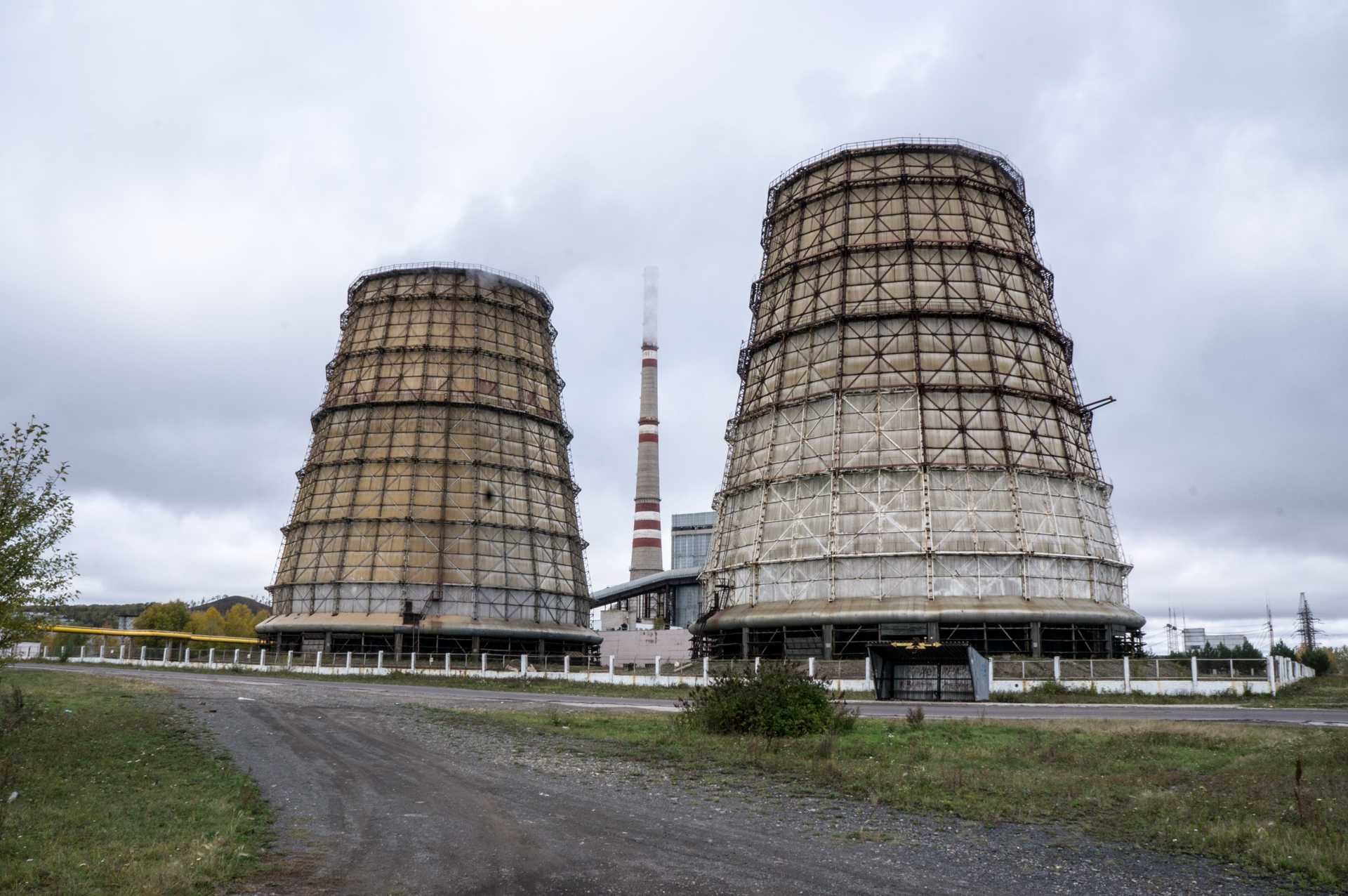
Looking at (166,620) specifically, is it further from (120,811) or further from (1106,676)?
(120,811)

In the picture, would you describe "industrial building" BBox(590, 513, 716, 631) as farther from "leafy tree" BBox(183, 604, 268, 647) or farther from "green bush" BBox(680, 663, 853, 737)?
"green bush" BBox(680, 663, 853, 737)

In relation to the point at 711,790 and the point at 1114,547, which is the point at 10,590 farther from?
the point at 1114,547

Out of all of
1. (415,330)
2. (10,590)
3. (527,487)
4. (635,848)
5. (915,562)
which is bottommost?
(635,848)

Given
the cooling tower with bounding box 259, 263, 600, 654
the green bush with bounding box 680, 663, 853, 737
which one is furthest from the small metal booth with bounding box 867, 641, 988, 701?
the cooling tower with bounding box 259, 263, 600, 654

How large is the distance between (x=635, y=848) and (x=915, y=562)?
33247 millimetres

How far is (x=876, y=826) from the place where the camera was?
32.8 feet

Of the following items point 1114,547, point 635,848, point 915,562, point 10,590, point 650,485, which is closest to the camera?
point 635,848

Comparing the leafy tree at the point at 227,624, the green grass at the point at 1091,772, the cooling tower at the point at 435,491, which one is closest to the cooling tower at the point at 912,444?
the cooling tower at the point at 435,491

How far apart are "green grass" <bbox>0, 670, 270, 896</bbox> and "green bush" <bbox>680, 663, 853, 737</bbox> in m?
9.11

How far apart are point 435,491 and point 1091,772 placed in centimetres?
4962

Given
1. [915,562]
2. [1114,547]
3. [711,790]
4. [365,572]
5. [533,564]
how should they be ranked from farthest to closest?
[533,564]
[365,572]
[1114,547]
[915,562]
[711,790]

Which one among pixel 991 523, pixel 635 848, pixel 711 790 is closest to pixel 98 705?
pixel 711 790

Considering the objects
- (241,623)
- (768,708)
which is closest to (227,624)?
(241,623)

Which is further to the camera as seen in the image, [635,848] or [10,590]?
[10,590]
